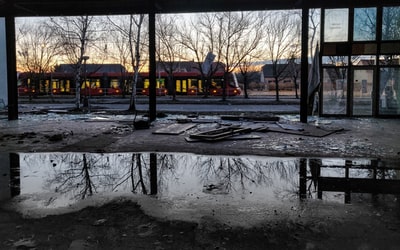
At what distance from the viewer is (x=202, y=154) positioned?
9.58 meters

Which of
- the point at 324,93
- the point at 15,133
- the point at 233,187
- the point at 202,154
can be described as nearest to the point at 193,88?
the point at 324,93

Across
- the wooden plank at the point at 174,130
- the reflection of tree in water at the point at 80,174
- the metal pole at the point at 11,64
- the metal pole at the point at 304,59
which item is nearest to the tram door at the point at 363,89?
the metal pole at the point at 304,59

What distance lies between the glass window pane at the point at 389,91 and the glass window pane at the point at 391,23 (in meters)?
1.70

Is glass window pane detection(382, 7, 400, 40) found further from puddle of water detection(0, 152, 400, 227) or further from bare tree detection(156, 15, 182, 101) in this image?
bare tree detection(156, 15, 182, 101)

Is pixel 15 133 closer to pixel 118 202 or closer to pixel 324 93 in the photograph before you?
pixel 118 202

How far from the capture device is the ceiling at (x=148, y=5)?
1727cm

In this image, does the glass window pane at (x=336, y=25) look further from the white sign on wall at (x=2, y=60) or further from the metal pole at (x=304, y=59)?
the white sign on wall at (x=2, y=60)

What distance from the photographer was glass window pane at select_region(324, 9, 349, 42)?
19.5 metres

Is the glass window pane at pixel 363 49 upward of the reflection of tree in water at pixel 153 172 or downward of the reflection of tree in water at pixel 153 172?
upward

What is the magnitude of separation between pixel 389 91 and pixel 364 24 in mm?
3658

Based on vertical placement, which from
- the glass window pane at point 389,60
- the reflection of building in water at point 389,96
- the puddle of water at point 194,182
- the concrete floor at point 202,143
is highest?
the glass window pane at point 389,60

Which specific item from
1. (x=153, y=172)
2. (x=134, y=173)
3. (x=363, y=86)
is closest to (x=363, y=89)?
(x=363, y=86)

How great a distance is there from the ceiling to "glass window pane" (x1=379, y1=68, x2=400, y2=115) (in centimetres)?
370

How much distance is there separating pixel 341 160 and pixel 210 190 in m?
4.02
